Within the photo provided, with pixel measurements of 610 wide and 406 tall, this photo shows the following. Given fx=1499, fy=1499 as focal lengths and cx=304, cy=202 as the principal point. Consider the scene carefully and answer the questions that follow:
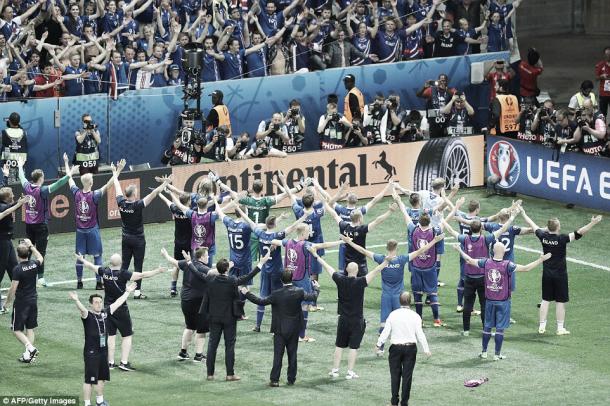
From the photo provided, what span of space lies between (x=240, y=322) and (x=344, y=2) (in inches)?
581

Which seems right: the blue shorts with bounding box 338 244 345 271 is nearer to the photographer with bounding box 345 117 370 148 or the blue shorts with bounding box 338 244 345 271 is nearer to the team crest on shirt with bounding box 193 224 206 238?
the team crest on shirt with bounding box 193 224 206 238

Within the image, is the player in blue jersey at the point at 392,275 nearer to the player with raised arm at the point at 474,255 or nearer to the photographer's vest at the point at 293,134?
the player with raised arm at the point at 474,255

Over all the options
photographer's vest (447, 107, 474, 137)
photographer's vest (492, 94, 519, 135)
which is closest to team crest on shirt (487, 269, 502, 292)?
photographer's vest (447, 107, 474, 137)

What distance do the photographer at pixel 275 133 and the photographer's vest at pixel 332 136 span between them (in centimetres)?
114

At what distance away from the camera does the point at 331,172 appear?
35.0 metres

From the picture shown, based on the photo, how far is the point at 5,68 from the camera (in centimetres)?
3266

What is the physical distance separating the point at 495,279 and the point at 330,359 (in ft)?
9.63

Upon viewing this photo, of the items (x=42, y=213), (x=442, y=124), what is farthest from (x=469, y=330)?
(x=442, y=124)

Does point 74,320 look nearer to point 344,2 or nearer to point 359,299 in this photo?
point 359,299

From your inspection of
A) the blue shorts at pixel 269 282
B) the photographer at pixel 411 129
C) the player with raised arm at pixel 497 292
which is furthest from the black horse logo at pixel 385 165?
the player with raised arm at pixel 497 292

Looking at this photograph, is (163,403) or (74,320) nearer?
(163,403)

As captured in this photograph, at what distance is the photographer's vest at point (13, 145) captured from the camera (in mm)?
31844

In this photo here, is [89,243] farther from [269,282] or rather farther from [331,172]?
[331,172]

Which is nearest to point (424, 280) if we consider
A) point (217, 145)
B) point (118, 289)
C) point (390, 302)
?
point (390, 302)
